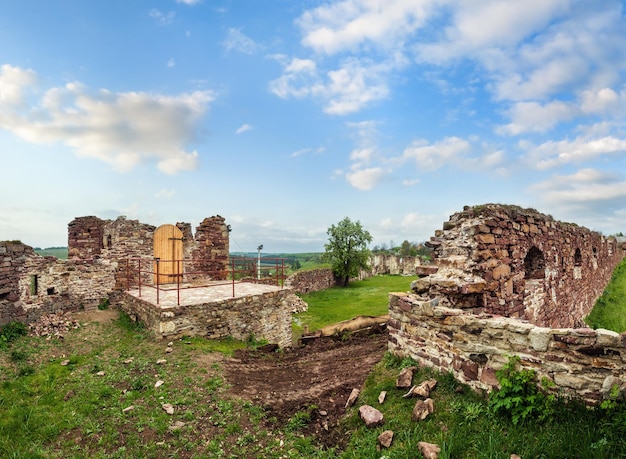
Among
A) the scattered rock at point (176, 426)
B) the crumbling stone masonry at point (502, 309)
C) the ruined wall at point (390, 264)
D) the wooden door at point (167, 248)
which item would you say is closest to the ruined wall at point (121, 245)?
the wooden door at point (167, 248)

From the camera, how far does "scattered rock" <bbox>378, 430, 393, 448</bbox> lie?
460 centimetres

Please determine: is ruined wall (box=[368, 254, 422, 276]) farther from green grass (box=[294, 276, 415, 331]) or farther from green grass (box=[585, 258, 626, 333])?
green grass (box=[585, 258, 626, 333])

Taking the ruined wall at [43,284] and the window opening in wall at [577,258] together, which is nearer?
the ruined wall at [43,284]

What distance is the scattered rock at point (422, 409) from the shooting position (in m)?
4.78

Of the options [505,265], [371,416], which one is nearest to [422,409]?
[371,416]

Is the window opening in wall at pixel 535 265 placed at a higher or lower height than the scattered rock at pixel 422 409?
higher

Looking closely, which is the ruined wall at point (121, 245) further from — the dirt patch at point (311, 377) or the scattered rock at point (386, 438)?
the scattered rock at point (386, 438)

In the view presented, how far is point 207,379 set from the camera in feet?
25.1

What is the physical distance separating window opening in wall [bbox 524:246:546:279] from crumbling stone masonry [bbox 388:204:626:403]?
0.9 inches

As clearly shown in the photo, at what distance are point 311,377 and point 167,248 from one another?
12.2 meters

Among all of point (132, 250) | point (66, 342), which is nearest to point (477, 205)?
point (66, 342)

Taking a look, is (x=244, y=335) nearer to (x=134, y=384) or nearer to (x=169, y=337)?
(x=169, y=337)

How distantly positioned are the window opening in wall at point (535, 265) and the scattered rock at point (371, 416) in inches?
237

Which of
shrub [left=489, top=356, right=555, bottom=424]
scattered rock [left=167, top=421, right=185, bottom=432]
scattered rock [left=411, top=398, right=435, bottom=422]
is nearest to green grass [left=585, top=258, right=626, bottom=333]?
shrub [left=489, top=356, right=555, bottom=424]
